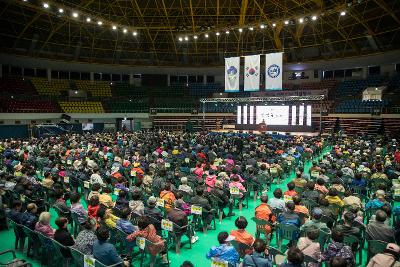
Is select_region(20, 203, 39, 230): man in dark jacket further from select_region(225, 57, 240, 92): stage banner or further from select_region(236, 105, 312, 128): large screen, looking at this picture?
select_region(236, 105, 312, 128): large screen

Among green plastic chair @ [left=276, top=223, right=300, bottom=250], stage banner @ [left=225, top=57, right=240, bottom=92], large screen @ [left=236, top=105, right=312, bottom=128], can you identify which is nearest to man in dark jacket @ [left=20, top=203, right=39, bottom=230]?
green plastic chair @ [left=276, top=223, right=300, bottom=250]

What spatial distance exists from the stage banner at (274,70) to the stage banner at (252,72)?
0.93m

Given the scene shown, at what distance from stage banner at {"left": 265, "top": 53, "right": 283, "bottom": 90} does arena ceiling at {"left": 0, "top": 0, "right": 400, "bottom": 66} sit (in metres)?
5.33

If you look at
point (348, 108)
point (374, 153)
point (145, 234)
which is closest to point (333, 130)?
point (348, 108)

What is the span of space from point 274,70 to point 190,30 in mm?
14737

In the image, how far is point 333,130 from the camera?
115 ft

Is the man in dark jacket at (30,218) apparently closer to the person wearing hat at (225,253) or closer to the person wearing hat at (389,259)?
the person wearing hat at (225,253)

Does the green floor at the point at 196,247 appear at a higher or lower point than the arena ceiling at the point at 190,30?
lower

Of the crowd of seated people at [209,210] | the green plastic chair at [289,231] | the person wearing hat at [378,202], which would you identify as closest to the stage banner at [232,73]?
the crowd of seated people at [209,210]

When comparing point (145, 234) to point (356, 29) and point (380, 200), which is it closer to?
point (380, 200)

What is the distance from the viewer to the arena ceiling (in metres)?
31.4

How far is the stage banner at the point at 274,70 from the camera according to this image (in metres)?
23.6

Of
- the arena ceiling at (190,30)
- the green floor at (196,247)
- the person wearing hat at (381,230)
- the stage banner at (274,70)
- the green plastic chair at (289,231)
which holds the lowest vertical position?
the green floor at (196,247)

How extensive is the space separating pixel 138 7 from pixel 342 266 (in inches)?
1304
